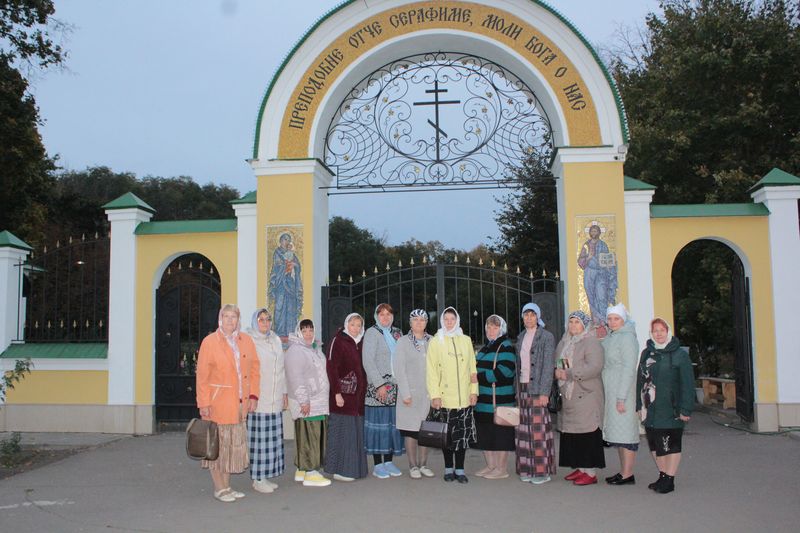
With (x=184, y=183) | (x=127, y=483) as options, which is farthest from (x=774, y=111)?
(x=184, y=183)

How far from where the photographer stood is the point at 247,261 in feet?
32.9

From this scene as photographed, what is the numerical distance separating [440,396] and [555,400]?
4.97ft

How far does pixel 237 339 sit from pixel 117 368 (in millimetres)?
4650

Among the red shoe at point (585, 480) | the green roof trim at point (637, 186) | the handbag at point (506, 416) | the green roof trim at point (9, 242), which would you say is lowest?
the red shoe at point (585, 480)

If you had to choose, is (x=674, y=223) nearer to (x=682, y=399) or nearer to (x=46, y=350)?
(x=682, y=399)

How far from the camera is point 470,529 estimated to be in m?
5.33

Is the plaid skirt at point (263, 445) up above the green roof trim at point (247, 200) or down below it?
below

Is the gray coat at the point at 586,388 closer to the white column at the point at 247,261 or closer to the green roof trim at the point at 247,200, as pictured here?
the white column at the point at 247,261

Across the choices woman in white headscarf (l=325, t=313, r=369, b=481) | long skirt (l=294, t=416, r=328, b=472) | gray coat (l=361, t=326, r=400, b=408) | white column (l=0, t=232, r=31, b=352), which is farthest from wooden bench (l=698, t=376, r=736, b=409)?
white column (l=0, t=232, r=31, b=352)

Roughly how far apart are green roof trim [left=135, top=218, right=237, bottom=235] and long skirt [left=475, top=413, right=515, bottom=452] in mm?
4984

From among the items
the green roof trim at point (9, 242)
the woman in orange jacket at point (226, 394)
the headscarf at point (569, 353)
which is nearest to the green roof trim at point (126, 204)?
the green roof trim at point (9, 242)

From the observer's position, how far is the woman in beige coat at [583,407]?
6609 millimetres

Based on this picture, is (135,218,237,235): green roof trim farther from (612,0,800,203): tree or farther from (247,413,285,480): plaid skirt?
(612,0,800,203): tree

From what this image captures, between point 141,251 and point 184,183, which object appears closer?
point 141,251
